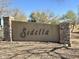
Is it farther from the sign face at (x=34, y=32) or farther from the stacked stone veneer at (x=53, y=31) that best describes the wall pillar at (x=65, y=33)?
the sign face at (x=34, y=32)

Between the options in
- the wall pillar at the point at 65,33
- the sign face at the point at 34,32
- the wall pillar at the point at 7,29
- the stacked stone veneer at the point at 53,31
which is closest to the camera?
the wall pillar at the point at 65,33

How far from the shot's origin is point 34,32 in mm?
14312

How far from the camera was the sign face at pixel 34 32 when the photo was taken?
13945mm

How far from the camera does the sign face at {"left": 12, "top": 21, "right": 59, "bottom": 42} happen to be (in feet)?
45.8

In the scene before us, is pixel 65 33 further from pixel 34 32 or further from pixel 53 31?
pixel 34 32

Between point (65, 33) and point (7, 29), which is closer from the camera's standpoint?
point (65, 33)

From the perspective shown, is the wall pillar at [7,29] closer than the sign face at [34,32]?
No

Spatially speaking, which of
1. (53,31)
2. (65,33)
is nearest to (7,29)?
(53,31)

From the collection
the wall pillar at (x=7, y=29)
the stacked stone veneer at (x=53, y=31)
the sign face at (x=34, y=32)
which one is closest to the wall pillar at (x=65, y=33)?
the stacked stone veneer at (x=53, y=31)

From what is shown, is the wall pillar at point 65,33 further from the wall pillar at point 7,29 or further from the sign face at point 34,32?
the wall pillar at point 7,29

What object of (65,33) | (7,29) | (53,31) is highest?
(7,29)

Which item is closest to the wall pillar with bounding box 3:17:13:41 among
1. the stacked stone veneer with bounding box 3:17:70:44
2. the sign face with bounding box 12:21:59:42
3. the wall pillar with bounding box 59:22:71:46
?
the stacked stone veneer with bounding box 3:17:70:44

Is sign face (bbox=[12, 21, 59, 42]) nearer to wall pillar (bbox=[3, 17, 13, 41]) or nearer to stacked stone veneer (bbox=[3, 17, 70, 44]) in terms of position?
stacked stone veneer (bbox=[3, 17, 70, 44])

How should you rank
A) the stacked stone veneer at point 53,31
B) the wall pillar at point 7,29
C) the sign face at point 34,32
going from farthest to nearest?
the wall pillar at point 7,29
the sign face at point 34,32
the stacked stone veneer at point 53,31
